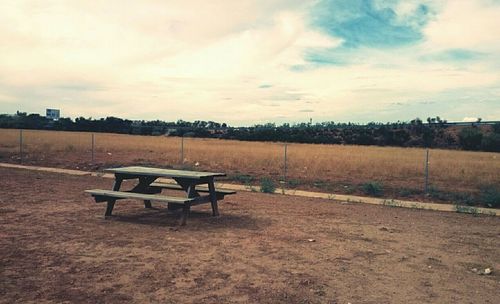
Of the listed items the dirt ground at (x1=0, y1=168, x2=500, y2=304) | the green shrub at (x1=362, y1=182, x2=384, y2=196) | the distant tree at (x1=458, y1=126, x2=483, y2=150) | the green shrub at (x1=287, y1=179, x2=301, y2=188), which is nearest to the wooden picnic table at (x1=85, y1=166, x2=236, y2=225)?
the dirt ground at (x1=0, y1=168, x2=500, y2=304)

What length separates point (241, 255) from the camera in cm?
567

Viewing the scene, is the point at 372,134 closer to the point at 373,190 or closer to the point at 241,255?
the point at 373,190

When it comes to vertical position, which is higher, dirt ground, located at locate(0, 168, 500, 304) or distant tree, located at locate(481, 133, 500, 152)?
distant tree, located at locate(481, 133, 500, 152)

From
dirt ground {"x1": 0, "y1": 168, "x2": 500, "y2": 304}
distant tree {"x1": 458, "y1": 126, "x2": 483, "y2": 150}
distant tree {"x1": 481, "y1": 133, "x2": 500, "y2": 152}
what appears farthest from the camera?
distant tree {"x1": 458, "y1": 126, "x2": 483, "y2": 150}

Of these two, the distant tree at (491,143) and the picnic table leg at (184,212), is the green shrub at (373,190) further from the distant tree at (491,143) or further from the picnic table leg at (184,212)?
the distant tree at (491,143)

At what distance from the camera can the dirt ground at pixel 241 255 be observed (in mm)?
4387

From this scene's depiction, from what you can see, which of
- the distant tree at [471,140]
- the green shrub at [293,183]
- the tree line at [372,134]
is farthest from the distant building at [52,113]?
the green shrub at [293,183]

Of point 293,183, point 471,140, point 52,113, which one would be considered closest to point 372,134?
point 471,140

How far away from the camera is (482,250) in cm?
643

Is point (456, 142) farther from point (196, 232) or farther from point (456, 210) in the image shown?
point (196, 232)

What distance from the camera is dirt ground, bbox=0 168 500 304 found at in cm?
439

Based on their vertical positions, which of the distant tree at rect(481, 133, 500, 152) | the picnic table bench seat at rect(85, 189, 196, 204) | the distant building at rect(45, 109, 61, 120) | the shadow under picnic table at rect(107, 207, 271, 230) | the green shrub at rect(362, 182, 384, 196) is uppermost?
the distant building at rect(45, 109, 61, 120)

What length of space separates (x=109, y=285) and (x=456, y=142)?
68.6 meters

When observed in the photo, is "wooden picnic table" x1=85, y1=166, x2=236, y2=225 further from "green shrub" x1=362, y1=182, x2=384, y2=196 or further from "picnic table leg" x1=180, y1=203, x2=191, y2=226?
"green shrub" x1=362, y1=182, x2=384, y2=196
